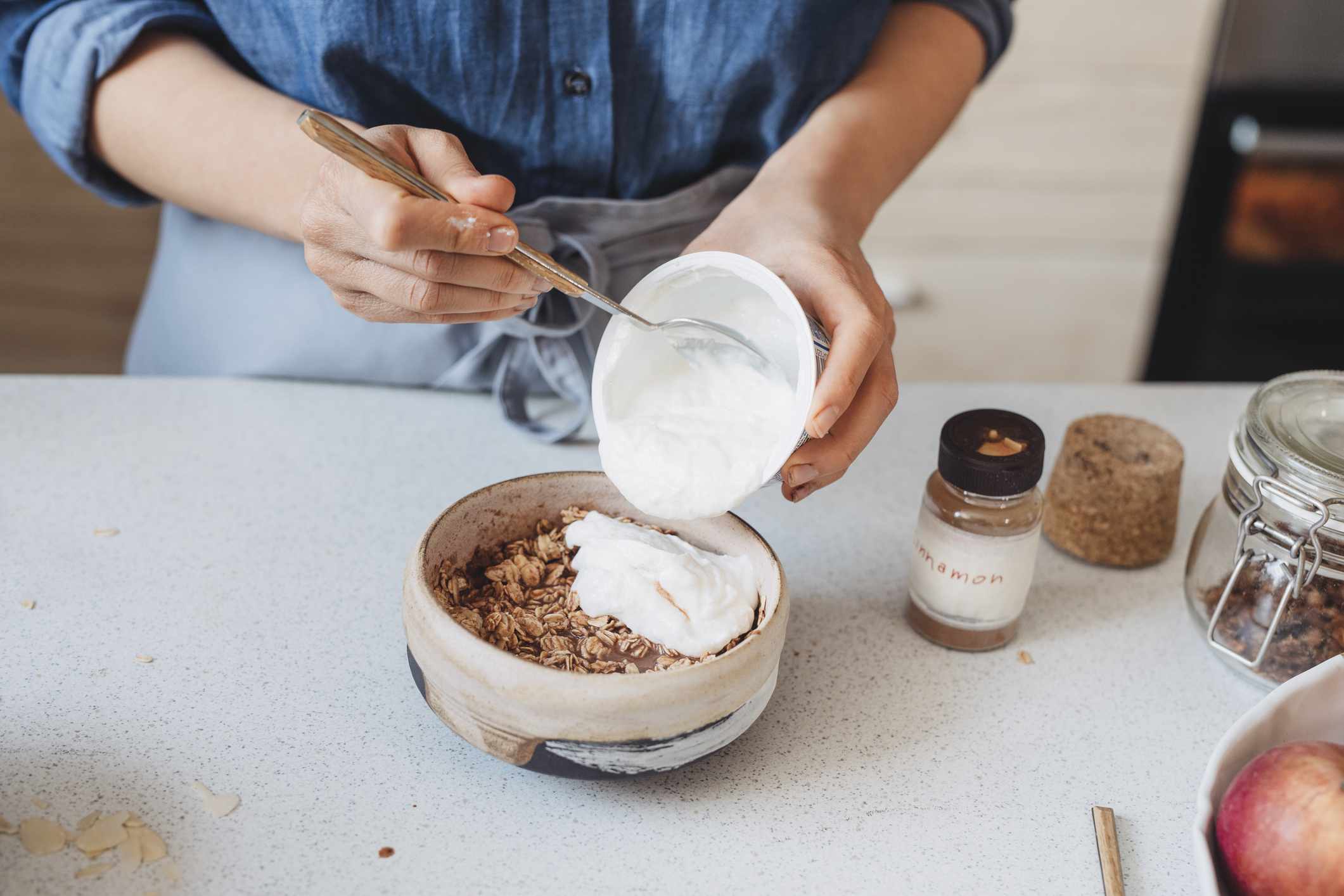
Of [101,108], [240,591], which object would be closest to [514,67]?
[101,108]

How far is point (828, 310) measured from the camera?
82 cm

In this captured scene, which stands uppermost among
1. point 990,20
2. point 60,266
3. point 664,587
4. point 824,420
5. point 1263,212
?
point 990,20

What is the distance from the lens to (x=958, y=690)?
857 mm

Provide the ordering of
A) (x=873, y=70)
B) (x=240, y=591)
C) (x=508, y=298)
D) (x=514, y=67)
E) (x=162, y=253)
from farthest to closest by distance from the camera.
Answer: (x=162, y=253) < (x=873, y=70) < (x=514, y=67) < (x=240, y=591) < (x=508, y=298)

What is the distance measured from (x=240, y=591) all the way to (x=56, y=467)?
11.8 inches

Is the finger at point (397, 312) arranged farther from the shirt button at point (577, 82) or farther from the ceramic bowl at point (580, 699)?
the shirt button at point (577, 82)

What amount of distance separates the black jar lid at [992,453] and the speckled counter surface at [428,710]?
0.18m

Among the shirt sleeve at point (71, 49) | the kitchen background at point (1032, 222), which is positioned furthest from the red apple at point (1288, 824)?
the kitchen background at point (1032, 222)

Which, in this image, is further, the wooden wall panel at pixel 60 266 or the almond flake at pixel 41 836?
the wooden wall panel at pixel 60 266

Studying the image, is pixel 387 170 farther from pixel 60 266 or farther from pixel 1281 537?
pixel 60 266

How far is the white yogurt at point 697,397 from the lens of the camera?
0.77 metres

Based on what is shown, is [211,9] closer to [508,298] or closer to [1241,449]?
[508,298]

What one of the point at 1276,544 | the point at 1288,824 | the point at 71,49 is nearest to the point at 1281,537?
the point at 1276,544

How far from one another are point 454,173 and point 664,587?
0.33 metres
